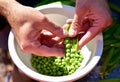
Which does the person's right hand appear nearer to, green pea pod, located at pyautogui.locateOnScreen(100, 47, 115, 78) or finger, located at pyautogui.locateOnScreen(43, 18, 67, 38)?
finger, located at pyautogui.locateOnScreen(43, 18, 67, 38)

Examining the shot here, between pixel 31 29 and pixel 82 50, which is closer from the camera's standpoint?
pixel 31 29

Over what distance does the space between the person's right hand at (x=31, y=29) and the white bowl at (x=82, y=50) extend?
0.09 meters

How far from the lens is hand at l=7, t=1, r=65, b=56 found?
4.42 ft

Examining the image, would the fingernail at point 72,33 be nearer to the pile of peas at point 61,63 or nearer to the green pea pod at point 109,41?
the pile of peas at point 61,63

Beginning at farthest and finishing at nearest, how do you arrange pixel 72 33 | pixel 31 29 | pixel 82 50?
pixel 82 50, pixel 72 33, pixel 31 29

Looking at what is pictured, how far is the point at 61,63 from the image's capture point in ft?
5.08

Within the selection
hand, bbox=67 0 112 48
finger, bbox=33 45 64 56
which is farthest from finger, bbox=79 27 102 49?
finger, bbox=33 45 64 56

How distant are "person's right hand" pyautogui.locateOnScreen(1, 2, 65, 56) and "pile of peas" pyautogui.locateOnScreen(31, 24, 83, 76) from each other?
98 millimetres

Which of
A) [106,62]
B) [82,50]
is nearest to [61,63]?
[82,50]

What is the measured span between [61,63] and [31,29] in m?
0.29

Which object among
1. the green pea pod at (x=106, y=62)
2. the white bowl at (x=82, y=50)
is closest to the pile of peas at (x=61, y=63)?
the white bowl at (x=82, y=50)

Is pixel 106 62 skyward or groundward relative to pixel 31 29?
groundward

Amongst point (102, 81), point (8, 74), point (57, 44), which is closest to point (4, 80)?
point (8, 74)

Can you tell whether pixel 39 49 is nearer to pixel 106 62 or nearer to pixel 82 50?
pixel 82 50
